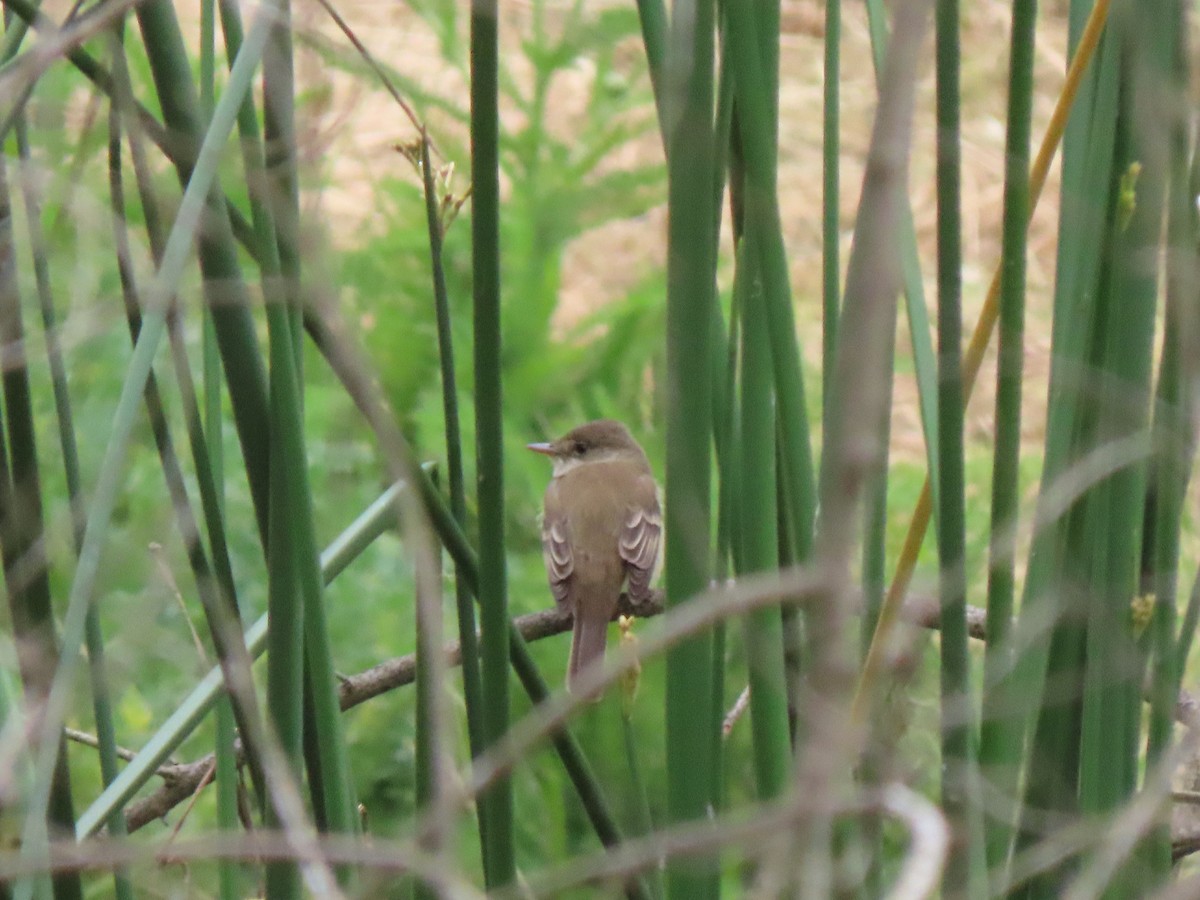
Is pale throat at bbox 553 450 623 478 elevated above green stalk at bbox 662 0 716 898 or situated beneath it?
situated beneath

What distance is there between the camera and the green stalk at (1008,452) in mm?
989

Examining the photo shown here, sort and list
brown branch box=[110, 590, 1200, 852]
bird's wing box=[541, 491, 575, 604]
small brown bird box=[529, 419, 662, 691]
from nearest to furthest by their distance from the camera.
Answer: brown branch box=[110, 590, 1200, 852] < small brown bird box=[529, 419, 662, 691] < bird's wing box=[541, 491, 575, 604]

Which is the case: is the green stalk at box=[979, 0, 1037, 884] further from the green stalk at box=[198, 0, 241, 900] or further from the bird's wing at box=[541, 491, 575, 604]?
the bird's wing at box=[541, 491, 575, 604]

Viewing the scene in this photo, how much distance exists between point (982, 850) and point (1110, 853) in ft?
0.72

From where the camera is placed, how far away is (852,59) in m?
6.96

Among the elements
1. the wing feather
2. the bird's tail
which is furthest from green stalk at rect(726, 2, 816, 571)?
the wing feather

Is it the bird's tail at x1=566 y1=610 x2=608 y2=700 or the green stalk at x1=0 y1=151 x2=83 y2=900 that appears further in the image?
the bird's tail at x1=566 y1=610 x2=608 y2=700

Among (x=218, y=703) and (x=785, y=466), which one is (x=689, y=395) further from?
(x=218, y=703)

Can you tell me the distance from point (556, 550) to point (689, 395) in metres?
2.72

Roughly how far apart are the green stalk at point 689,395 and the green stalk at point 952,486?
0.14 metres

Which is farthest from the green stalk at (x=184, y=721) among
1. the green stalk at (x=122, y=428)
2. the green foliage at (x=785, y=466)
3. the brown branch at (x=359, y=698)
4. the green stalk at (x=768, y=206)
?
the brown branch at (x=359, y=698)

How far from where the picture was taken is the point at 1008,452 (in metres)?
1.03

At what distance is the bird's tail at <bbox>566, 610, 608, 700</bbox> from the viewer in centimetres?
328

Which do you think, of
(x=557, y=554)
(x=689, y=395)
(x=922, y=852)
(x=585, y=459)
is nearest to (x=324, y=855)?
(x=922, y=852)
